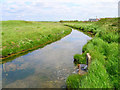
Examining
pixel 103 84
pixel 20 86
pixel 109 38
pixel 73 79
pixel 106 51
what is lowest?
pixel 20 86

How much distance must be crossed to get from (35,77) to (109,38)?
1439cm

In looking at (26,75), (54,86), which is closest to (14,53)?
(26,75)

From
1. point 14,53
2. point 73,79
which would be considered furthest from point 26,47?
point 73,79

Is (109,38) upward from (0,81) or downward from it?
upward

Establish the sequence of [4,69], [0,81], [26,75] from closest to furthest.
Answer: [0,81], [26,75], [4,69]

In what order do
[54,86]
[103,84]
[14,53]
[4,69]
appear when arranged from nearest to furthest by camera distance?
1. [103,84]
2. [54,86]
3. [4,69]
4. [14,53]

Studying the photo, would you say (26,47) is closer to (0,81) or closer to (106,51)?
(0,81)

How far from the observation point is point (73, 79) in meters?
8.43

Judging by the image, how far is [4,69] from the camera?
511 inches

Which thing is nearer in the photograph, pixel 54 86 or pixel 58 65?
pixel 54 86

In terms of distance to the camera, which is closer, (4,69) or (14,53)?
(4,69)

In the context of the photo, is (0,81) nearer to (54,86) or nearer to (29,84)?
A: (29,84)

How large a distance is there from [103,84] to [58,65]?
25.8 feet

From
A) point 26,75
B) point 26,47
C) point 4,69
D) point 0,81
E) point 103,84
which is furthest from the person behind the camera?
point 26,47
